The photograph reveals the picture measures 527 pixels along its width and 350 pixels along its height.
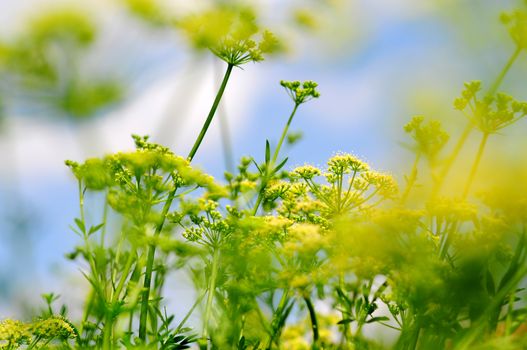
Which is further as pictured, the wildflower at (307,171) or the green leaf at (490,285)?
the wildflower at (307,171)

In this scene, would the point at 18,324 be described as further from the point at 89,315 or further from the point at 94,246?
the point at 94,246

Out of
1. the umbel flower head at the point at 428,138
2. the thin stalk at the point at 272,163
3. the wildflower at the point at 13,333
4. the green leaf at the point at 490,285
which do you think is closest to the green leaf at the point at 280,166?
the thin stalk at the point at 272,163

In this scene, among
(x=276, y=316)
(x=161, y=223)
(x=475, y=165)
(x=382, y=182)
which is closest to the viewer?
(x=475, y=165)

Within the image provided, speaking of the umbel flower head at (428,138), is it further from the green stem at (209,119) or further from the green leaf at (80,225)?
the green leaf at (80,225)

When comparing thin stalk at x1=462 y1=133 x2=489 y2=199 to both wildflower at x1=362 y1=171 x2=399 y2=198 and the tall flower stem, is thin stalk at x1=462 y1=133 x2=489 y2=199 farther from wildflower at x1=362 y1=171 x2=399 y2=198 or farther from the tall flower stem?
the tall flower stem

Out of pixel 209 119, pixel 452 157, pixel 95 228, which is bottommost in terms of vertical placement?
pixel 452 157

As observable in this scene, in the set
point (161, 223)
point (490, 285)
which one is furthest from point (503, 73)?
point (161, 223)

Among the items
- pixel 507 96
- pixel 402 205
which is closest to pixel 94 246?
pixel 402 205

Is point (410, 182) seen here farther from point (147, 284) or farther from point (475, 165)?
point (147, 284)

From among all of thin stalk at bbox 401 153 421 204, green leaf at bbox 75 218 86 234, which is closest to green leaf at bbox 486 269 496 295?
thin stalk at bbox 401 153 421 204
